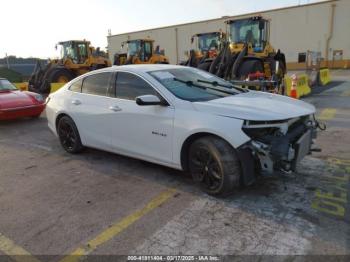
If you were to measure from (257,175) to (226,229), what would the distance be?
885mm

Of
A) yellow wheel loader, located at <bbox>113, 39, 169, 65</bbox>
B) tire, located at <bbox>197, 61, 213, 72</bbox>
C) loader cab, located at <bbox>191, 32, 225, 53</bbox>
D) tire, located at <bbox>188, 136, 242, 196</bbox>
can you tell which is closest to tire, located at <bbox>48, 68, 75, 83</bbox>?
yellow wheel loader, located at <bbox>113, 39, 169, 65</bbox>

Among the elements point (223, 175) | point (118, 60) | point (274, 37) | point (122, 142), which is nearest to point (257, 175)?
point (223, 175)

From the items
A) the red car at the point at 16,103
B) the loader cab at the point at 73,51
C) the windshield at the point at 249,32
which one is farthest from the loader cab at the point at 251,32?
the loader cab at the point at 73,51

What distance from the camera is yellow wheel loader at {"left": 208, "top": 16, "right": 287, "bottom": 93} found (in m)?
10.8

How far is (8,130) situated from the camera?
26.5ft

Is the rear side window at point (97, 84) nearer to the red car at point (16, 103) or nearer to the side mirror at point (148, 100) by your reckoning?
the side mirror at point (148, 100)

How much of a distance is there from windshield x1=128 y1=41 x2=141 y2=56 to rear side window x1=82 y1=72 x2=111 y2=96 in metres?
14.3

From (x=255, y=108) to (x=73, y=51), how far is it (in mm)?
16544

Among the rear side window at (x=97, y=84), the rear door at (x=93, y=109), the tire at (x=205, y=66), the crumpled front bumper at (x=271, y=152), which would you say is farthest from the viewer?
the tire at (x=205, y=66)

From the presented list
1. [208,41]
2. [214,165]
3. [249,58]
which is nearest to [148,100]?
[214,165]

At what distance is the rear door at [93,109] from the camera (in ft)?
15.9

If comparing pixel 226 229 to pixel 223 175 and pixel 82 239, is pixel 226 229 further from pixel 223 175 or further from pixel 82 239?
pixel 82 239

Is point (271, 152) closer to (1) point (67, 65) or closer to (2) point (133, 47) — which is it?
(1) point (67, 65)

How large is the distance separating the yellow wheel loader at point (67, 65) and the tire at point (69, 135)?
441 inches
